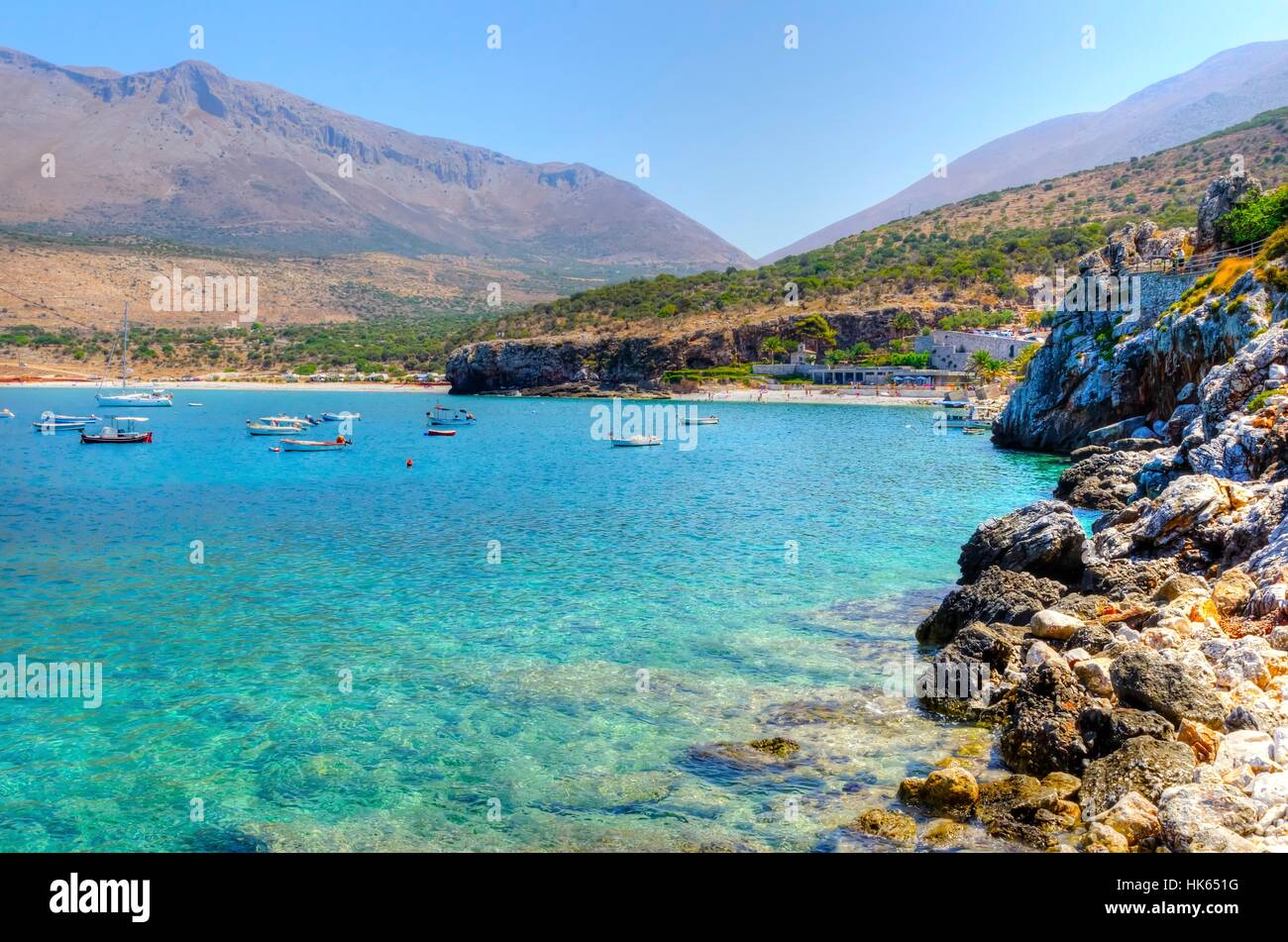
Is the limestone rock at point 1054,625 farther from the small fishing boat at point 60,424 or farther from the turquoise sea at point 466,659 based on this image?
the small fishing boat at point 60,424

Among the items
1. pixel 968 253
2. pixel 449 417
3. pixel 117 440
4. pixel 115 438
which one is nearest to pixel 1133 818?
pixel 117 440

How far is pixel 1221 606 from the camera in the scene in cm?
1566

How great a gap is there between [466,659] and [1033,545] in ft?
45.6

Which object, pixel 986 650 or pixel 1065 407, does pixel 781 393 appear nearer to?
pixel 1065 407

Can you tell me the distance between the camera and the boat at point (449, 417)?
8872 centimetres

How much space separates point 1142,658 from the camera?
13.0 m

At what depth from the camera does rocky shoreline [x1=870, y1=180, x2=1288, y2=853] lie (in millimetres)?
10383

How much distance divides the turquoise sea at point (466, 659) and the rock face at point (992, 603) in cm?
73

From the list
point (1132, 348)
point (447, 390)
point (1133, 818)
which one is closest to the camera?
point (1133, 818)

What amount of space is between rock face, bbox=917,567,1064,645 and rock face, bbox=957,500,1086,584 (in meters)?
1.43

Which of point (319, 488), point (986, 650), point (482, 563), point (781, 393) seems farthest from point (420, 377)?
point (986, 650)

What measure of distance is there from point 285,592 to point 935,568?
722 inches

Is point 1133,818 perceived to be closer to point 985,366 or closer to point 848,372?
point 985,366

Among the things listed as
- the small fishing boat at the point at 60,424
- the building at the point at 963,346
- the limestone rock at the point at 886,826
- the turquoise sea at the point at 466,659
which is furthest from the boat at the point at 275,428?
the building at the point at 963,346
